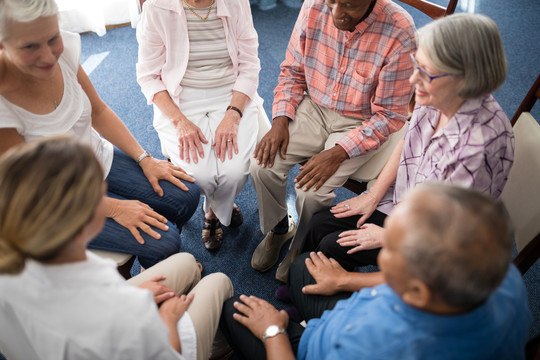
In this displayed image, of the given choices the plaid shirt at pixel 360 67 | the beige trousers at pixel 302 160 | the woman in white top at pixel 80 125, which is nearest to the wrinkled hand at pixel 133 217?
the woman in white top at pixel 80 125

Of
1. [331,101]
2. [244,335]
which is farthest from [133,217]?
[331,101]

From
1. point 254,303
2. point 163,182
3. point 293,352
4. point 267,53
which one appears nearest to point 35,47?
point 163,182

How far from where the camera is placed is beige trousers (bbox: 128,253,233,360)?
1.16 metres

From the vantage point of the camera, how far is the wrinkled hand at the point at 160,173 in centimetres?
159

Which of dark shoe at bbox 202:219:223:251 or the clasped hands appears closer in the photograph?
the clasped hands

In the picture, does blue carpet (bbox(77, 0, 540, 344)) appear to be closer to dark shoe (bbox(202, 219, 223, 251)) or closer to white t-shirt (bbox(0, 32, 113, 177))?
dark shoe (bbox(202, 219, 223, 251))

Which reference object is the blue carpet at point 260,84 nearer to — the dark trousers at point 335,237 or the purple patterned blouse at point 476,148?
the dark trousers at point 335,237

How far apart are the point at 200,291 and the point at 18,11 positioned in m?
0.96

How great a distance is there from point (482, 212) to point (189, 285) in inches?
38.8

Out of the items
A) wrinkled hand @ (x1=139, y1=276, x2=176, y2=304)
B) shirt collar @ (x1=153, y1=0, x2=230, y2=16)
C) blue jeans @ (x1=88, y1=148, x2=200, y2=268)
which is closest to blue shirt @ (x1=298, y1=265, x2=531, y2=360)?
wrinkled hand @ (x1=139, y1=276, x2=176, y2=304)

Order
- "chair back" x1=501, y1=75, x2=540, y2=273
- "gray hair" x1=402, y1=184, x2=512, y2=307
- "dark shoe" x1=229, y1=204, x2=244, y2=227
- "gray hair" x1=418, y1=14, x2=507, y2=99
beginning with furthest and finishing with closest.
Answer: "dark shoe" x1=229, y1=204, x2=244, y2=227 < "chair back" x1=501, y1=75, x2=540, y2=273 < "gray hair" x1=418, y1=14, x2=507, y2=99 < "gray hair" x1=402, y1=184, x2=512, y2=307

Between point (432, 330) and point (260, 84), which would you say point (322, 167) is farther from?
point (260, 84)

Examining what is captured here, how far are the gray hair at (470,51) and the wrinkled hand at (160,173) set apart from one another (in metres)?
1.01

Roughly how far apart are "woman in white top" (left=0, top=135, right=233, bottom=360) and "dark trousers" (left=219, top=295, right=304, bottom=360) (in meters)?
0.32
